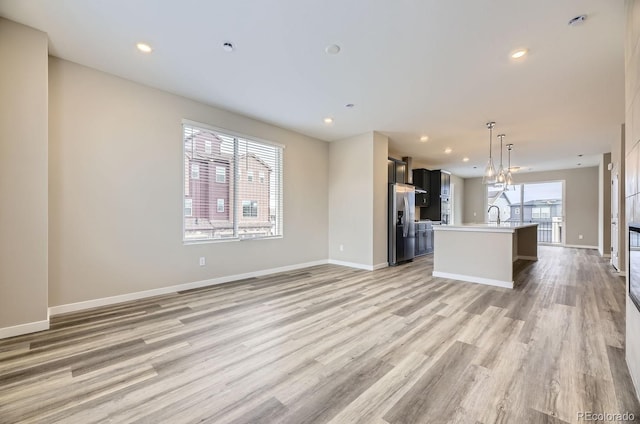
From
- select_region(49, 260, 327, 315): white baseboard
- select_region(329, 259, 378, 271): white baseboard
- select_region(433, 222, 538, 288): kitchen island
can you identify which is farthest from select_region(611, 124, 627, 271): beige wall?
select_region(49, 260, 327, 315): white baseboard

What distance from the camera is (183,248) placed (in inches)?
155

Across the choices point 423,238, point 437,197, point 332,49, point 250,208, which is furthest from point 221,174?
point 437,197

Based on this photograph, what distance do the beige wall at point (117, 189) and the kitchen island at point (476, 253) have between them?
3.74 meters

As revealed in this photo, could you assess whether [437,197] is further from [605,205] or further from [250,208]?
[250,208]

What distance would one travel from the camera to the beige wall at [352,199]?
17.9ft

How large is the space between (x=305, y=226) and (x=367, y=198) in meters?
1.42

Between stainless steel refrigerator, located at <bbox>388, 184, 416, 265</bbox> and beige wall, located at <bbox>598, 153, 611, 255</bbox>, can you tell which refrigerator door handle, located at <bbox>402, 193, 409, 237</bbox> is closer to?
stainless steel refrigerator, located at <bbox>388, 184, 416, 265</bbox>

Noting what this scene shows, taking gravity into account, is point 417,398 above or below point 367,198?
below

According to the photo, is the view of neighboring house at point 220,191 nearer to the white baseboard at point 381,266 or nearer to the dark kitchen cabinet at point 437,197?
the white baseboard at point 381,266

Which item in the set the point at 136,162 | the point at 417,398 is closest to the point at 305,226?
the point at 136,162

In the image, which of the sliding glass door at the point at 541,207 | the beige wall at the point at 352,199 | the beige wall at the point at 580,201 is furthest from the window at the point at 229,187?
the beige wall at the point at 580,201

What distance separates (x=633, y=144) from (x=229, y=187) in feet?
14.9

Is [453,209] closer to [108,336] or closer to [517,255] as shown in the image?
[517,255]

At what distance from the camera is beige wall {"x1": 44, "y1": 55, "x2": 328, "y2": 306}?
302 centimetres
